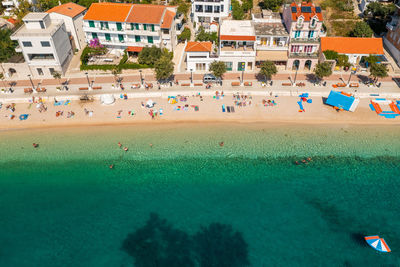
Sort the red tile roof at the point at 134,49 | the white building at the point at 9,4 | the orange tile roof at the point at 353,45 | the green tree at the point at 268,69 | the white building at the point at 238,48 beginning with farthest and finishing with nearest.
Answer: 1. the white building at the point at 9,4
2. the red tile roof at the point at 134,49
3. the orange tile roof at the point at 353,45
4. the white building at the point at 238,48
5. the green tree at the point at 268,69

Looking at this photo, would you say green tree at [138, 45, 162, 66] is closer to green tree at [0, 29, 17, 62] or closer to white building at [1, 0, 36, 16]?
green tree at [0, 29, 17, 62]

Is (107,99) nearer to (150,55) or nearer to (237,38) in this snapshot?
(150,55)

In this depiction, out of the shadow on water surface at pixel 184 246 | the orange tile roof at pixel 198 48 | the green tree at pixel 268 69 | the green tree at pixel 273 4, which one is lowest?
the shadow on water surface at pixel 184 246

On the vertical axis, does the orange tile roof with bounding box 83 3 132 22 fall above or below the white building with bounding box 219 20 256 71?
above

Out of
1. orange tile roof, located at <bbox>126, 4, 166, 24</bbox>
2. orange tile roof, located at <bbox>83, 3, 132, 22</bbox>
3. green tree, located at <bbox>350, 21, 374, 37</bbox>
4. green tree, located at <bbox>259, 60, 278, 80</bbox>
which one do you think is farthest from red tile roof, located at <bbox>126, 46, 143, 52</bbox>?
green tree, located at <bbox>350, 21, 374, 37</bbox>

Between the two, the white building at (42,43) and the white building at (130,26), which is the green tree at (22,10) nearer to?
the white building at (42,43)

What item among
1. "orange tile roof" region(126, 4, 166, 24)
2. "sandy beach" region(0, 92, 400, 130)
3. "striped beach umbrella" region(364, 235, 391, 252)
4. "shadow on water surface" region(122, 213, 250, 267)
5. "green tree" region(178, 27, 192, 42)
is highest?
"orange tile roof" region(126, 4, 166, 24)

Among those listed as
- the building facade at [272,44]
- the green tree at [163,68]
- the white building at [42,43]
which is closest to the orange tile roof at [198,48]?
the green tree at [163,68]
